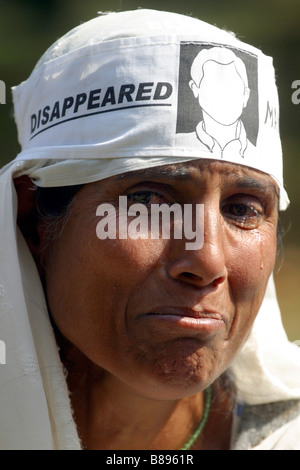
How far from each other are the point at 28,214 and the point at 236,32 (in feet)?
16.1

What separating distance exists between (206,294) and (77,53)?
86cm

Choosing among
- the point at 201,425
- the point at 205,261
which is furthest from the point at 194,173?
the point at 201,425

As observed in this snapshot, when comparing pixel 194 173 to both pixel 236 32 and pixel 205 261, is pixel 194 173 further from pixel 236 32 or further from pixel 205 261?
pixel 236 32

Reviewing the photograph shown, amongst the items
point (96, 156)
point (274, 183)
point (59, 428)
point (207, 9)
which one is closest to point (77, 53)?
point (96, 156)

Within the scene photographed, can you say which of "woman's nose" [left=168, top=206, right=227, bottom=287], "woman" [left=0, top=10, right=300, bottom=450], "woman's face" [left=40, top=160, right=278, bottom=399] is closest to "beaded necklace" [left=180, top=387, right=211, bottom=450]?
"woman" [left=0, top=10, right=300, bottom=450]

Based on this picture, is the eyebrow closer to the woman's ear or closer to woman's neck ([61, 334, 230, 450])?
the woman's ear

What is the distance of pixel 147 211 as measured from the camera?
2.11 meters

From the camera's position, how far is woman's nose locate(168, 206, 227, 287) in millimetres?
2000

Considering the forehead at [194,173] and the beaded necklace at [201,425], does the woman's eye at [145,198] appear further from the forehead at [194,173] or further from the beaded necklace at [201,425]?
the beaded necklace at [201,425]

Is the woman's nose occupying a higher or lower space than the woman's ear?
lower

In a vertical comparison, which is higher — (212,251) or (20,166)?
(20,166)

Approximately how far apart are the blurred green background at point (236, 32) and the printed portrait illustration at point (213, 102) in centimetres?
418

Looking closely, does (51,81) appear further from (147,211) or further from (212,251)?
(212,251)
